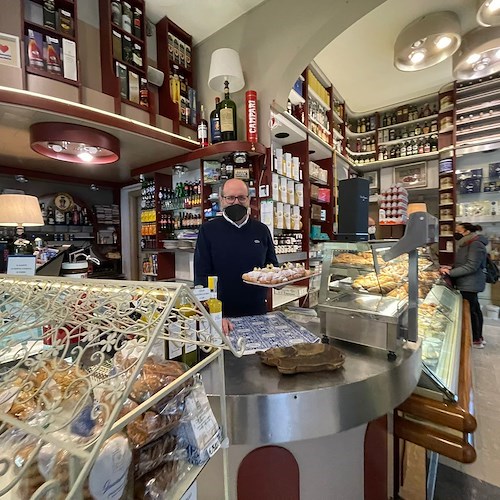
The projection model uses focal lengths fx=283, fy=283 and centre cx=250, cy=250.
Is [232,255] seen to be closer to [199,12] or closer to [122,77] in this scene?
[122,77]

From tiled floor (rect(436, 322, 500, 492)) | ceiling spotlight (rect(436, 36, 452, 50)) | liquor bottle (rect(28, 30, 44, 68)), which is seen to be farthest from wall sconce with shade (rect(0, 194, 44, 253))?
ceiling spotlight (rect(436, 36, 452, 50))

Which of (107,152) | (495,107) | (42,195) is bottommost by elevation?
(42,195)

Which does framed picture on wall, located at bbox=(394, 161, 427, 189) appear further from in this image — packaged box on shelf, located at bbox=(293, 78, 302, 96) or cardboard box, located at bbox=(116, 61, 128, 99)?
cardboard box, located at bbox=(116, 61, 128, 99)

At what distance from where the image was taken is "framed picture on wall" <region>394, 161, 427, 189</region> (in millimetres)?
5641

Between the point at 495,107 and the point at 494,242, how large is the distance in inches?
91.6

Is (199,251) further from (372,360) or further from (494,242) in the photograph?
(494,242)

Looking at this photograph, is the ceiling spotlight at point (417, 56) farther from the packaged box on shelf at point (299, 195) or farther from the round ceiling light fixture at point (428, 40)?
the packaged box on shelf at point (299, 195)

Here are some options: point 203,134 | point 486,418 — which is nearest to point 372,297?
point 486,418

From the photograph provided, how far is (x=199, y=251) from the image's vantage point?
79.4 inches

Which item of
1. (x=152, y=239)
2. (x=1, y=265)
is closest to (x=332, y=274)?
(x=1, y=265)

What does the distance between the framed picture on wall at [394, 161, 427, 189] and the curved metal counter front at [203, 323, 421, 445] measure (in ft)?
18.8

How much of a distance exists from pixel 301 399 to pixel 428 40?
13.9ft

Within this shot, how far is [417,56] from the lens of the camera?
11.7ft

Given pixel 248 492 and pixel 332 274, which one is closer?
pixel 248 492
